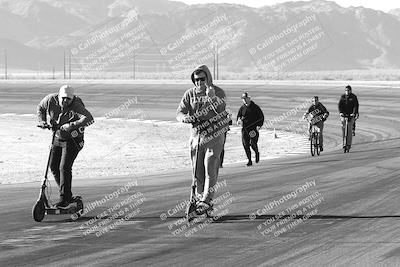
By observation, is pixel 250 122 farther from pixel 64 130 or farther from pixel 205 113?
pixel 64 130

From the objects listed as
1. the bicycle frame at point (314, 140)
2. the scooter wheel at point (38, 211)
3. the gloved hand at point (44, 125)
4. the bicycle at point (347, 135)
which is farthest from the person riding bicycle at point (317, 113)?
the scooter wheel at point (38, 211)

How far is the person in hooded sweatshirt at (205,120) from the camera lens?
10.2 meters

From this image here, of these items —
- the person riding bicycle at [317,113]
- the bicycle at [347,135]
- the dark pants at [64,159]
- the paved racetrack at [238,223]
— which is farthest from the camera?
the person riding bicycle at [317,113]

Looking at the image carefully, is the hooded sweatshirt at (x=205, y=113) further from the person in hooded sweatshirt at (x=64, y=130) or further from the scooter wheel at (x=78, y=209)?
the scooter wheel at (x=78, y=209)

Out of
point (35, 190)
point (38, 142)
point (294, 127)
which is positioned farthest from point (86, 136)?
point (35, 190)

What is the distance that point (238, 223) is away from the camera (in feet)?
33.4

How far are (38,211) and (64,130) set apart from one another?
1.09m

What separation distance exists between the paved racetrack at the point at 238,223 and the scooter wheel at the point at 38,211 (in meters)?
0.11

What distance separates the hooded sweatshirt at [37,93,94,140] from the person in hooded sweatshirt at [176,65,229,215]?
4.07 ft

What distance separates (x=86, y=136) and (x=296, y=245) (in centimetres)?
2177

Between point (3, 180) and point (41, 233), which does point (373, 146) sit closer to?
point (3, 180)

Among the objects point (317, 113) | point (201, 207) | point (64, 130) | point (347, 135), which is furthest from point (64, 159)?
point (317, 113)

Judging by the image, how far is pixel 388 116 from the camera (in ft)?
130

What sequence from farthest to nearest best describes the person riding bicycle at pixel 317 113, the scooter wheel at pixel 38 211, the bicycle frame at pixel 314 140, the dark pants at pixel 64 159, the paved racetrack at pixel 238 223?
the person riding bicycle at pixel 317 113 < the bicycle frame at pixel 314 140 < the dark pants at pixel 64 159 < the scooter wheel at pixel 38 211 < the paved racetrack at pixel 238 223
